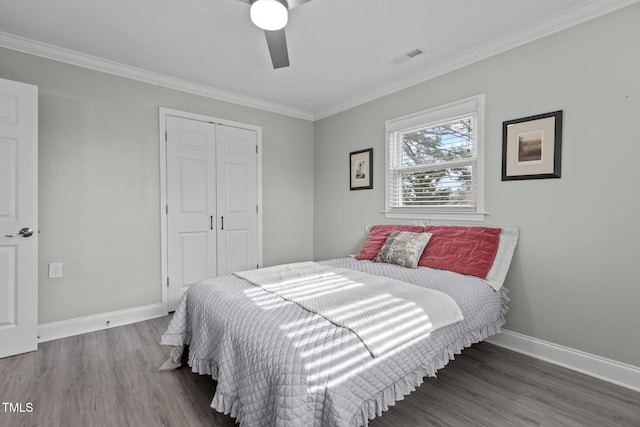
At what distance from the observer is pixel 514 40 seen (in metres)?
2.46

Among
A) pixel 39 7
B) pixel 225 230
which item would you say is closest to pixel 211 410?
pixel 225 230

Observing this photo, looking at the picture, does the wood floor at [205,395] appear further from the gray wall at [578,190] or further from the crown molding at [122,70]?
the crown molding at [122,70]

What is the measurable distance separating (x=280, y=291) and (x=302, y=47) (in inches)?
80.6

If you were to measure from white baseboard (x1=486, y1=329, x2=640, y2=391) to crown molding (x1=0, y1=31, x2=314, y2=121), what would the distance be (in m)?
3.64

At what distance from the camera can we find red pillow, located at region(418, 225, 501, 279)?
2420 millimetres

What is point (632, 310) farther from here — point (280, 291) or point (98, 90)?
point (98, 90)

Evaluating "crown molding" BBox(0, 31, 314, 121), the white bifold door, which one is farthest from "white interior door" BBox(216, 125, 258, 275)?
"crown molding" BBox(0, 31, 314, 121)

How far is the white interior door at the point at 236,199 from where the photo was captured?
12.3ft

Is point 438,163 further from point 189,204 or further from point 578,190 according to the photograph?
point 189,204

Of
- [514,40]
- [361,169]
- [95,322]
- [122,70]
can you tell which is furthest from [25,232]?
[514,40]

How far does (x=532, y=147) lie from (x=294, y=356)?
7.74 feet

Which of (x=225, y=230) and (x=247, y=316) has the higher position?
(x=225, y=230)

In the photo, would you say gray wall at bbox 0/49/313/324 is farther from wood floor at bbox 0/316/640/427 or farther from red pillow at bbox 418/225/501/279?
red pillow at bbox 418/225/501/279

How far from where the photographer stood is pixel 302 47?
266cm
